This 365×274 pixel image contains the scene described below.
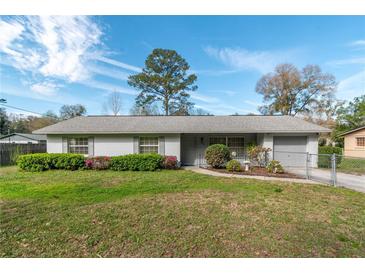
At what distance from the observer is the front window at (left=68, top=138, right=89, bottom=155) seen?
37.6 ft

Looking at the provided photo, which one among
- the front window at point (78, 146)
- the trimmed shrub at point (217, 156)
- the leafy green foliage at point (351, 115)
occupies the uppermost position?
the leafy green foliage at point (351, 115)

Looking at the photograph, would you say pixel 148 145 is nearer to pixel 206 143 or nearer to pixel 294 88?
pixel 206 143

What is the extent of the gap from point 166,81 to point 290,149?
17.8 meters

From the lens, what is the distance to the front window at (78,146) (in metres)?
11.5

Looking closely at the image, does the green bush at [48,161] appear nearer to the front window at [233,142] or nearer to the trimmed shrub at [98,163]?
the trimmed shrub at [98,163]

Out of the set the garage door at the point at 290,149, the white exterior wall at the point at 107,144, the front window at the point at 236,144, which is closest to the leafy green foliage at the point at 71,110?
the white exterior wall at the point at 107,144

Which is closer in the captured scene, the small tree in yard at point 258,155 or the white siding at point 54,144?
the small tree in yard at point 258,155

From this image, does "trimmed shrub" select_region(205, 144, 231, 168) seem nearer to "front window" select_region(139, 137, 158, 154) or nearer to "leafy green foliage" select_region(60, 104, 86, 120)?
"front window" select_region(139, 137, 158, 154)

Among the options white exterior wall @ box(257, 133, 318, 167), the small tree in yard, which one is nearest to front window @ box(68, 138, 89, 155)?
the small tree in yard

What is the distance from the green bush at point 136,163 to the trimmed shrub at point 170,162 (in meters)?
0.44

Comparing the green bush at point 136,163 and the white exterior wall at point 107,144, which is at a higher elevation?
the white exterior wall at point 107,144

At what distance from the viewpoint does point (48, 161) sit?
32.3 ft

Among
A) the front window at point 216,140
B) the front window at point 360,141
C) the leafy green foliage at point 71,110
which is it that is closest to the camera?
the front window at point 216,140
